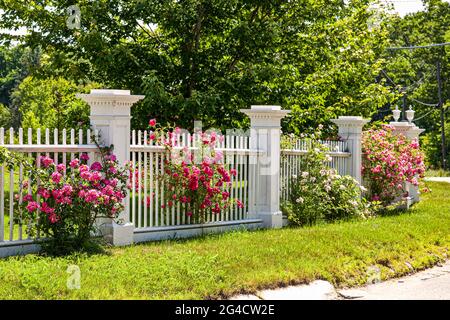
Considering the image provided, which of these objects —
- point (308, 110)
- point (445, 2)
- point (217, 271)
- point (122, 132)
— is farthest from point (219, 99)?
point (445, 2)

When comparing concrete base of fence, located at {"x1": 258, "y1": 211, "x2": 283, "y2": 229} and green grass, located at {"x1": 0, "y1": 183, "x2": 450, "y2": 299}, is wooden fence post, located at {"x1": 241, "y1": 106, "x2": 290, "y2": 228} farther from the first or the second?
green grass, located at {"x1": 0, "y1": 183, "x2": 450, "y2": 299}

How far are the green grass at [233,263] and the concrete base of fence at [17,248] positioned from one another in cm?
32

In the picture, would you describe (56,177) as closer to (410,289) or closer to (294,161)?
(410,289)

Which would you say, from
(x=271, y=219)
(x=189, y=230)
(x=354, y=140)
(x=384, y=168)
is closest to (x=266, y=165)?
(x=271, y=219)

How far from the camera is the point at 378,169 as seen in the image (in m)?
14.0

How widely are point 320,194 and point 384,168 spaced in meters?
2.84

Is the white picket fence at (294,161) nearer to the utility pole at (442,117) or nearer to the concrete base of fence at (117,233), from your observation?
the concrete base of fence at (117,233)

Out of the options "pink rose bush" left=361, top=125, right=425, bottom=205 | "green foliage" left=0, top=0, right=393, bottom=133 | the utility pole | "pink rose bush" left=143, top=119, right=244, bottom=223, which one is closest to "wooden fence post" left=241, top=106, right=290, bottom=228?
"pink rose bush" left=143, top=119, right=244, bottom=223

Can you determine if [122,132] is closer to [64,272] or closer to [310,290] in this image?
[64,272]

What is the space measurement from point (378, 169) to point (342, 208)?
1.97m

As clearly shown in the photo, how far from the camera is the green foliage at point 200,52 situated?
46.1 ft

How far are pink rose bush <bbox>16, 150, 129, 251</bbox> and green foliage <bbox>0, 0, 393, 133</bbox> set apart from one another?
16.4ft

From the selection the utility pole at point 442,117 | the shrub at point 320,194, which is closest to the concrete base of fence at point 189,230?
the shrub at point 320,194

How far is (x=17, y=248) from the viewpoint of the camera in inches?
325
